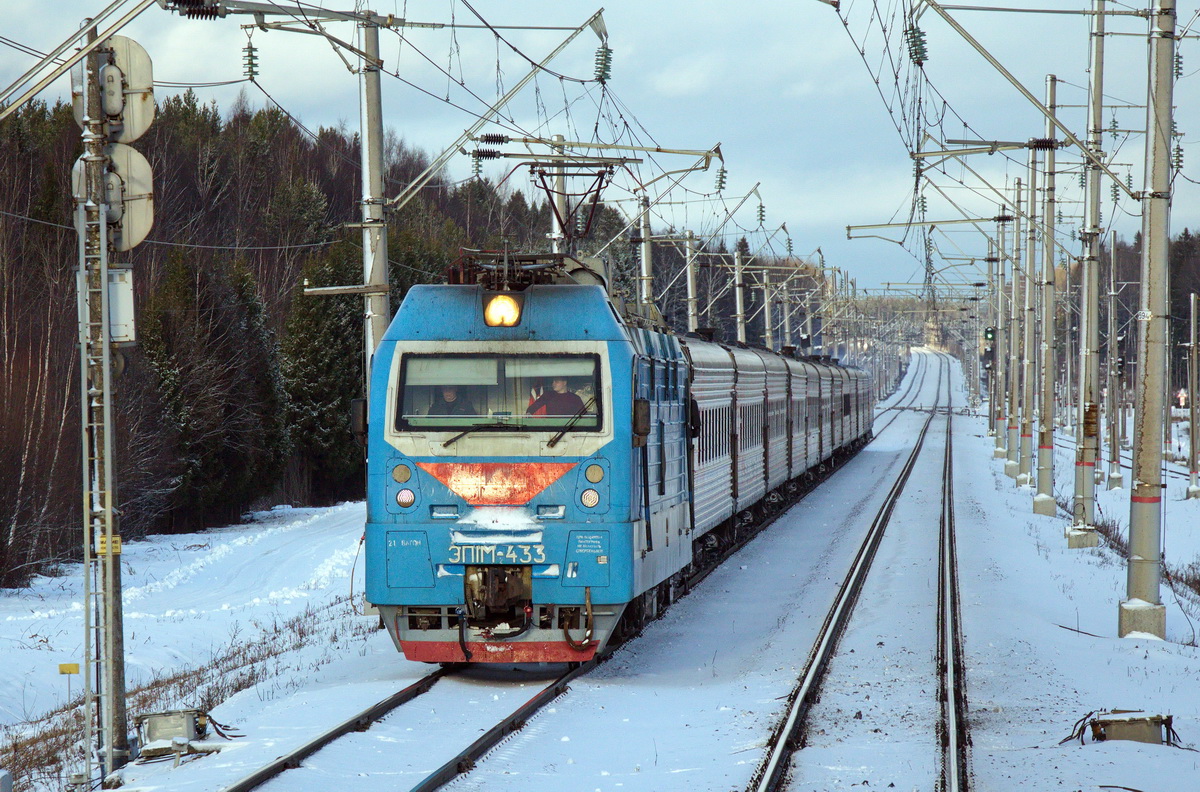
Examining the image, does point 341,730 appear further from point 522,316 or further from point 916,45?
point 916,45

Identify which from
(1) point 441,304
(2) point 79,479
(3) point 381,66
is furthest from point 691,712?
(2) point 79,479

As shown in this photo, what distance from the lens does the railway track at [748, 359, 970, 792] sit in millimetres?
7969

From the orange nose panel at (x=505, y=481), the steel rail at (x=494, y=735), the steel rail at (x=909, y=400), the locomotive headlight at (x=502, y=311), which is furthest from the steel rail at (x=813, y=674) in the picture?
the steel rail at (x=909, y=400)

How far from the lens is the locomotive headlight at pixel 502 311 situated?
1097cm

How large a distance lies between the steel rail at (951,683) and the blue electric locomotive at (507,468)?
264cm

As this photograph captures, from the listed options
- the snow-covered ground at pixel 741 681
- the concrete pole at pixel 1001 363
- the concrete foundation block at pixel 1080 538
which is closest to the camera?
the snow-covered ground at pixel 741 681

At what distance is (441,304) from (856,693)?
4620mm

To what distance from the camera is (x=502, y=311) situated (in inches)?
432

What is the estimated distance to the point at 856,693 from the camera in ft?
34.7

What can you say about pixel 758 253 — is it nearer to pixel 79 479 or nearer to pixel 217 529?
pixel 217 529

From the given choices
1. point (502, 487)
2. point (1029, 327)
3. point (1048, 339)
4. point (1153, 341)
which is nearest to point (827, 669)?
point (502, 487)

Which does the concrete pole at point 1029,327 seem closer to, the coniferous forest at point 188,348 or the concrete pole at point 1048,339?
the concrete pole at point 1048,339

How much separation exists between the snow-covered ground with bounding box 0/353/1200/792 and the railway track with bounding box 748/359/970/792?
124 millimetres

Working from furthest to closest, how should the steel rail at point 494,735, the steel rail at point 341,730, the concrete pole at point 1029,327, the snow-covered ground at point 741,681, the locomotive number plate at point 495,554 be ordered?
the concrete pole at point 1029,327 → the locomotive number plate at point 495,554 → the snow-covered ground at point 741,681 → the steel rail at point 494,735 → the steel rail at point 341,730
